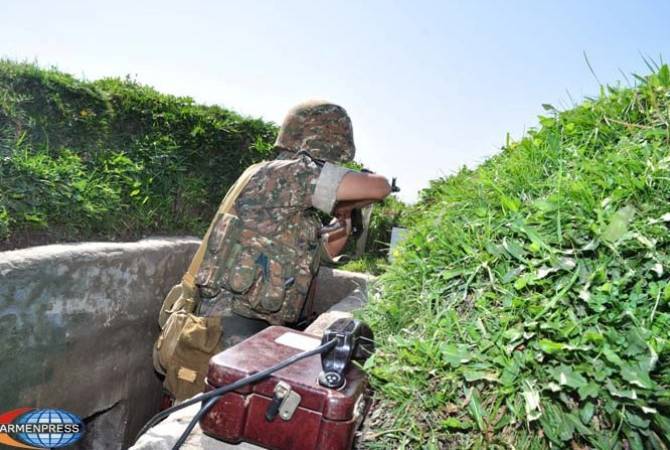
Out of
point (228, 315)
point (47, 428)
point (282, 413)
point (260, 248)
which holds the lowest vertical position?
point (47, 428)

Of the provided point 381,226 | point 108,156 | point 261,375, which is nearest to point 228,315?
point 261,375

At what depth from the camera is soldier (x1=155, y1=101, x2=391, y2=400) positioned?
8.27 ft

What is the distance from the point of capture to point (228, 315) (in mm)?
2734

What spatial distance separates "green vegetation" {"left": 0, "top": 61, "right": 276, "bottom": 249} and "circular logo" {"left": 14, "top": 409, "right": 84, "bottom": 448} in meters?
0.97

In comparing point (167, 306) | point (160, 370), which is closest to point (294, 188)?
point (167, 306)

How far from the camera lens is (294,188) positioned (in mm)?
2633

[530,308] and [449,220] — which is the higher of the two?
[449,220]

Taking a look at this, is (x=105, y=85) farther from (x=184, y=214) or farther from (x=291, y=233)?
(x=291, y=233)

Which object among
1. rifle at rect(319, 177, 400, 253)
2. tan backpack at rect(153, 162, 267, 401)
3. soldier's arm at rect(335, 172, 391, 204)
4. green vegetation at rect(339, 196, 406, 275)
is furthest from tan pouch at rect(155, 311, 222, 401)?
green vegetation at rect(339, 196, 406, 275)

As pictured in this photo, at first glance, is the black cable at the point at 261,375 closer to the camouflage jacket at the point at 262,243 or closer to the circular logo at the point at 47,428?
the camouflage jacket at the point at 262,243

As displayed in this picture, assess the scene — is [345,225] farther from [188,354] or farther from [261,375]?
[261,375]

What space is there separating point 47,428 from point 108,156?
2.23 metres

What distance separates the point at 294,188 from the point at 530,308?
1.82 meters

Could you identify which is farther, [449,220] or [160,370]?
[160,370]
